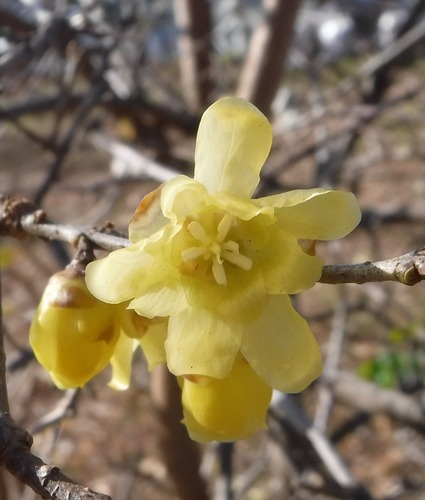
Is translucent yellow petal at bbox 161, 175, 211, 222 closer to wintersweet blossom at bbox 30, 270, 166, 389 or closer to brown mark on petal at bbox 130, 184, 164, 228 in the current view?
brown mark on petal at bbox 130, 184, 164, 228

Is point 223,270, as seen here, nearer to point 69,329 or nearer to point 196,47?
point 69,329

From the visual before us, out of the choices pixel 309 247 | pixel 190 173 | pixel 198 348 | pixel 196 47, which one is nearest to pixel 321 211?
pixel 309 247

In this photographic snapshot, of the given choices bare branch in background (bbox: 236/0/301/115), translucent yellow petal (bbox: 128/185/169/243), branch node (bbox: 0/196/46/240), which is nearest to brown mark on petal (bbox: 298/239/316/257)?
translucent yellow petal (bbox: 128/185/169/243)

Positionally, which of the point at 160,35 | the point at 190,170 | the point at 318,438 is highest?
the point at 318,438

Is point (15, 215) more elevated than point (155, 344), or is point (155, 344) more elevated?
point (15, 215)

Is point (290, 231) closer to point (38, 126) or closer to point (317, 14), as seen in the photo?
point (317, 14)

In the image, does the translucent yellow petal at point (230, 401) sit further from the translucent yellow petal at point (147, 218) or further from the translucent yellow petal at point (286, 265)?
the translucent yellow petal at point (147, 218)

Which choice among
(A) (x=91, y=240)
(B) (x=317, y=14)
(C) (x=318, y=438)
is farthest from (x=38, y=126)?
(A) (x=91, y=240)
